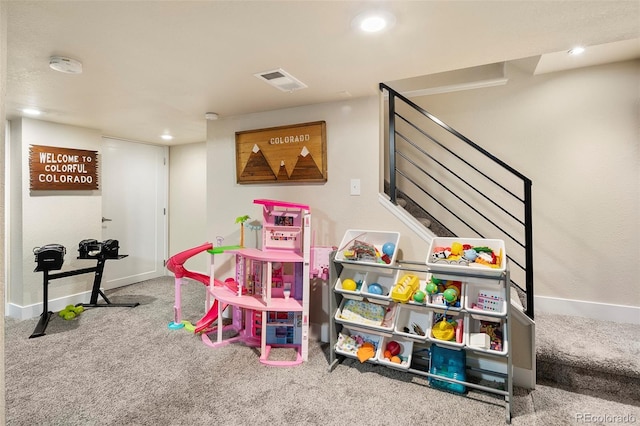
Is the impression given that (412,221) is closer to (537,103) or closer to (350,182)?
(350,182)

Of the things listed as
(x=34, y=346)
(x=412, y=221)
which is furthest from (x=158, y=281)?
(x=412, y=221)

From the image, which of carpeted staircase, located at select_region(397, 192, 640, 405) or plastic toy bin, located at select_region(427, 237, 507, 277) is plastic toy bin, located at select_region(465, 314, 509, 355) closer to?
plastic toy bin, located at select_region(427, 237, 507, 277)

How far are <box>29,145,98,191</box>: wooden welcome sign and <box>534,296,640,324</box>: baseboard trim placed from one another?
15.6 feet

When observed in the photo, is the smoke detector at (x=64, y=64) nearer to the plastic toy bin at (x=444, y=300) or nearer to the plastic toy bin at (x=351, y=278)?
the plastic toy bin at (x=351, y=278)

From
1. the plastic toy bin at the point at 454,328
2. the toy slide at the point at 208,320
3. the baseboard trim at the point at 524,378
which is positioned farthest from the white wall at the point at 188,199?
the baseboard trim at the point at 524,378

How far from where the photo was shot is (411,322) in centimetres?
217

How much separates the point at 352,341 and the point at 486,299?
946 millimetres

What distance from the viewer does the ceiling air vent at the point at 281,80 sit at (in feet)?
6.67

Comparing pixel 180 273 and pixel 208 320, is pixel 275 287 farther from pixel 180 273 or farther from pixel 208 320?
pixel 180 273

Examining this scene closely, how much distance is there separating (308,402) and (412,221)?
139cm

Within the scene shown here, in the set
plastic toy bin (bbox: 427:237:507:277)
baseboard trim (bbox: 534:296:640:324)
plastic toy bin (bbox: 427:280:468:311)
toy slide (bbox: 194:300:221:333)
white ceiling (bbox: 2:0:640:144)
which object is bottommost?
toy slide (bbox: 194:300:221:333)

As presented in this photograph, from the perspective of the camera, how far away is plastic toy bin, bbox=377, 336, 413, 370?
2.04m

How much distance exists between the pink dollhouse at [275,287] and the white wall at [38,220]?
1990 millimetres

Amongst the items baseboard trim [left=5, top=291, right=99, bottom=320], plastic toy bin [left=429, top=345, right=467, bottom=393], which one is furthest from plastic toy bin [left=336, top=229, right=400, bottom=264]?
baseboard trim [left=5, top=291, right=99, bottom=320]
